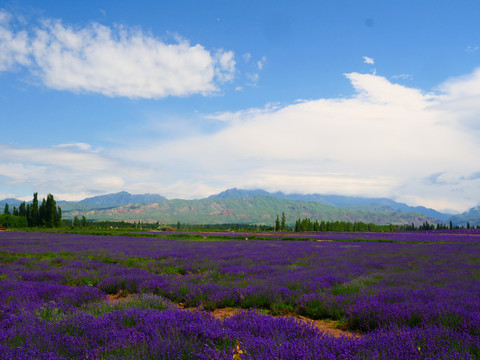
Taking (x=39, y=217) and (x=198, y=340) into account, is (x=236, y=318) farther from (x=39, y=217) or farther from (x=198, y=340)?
(x=39, y=217)

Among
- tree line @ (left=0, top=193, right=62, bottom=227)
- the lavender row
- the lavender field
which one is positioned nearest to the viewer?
the lavender row

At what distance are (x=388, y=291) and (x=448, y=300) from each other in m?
1.22

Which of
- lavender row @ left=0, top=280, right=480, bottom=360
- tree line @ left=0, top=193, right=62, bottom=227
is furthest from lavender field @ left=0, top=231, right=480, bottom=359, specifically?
tree line @ left=0, top=193, right=62, bottom=227

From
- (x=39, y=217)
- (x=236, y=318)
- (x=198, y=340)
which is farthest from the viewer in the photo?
(x=39, y=217)

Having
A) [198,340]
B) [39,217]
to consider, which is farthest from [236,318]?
[39,217]

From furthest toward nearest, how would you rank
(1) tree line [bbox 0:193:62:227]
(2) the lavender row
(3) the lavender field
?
(1) tree line [bbox 0:193:62:227] → (3) the lavender field → (2) the lavender row

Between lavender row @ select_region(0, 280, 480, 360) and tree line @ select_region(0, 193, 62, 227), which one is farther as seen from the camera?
tree line @ select_region(0, 193, 62, 227)

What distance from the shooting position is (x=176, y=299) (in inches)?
291

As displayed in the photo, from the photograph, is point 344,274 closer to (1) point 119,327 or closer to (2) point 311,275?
(2) point 311,275

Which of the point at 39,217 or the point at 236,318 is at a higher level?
the point at 236,318

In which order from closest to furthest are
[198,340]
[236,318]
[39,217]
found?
1. [198,340]
2. [236,318]
3. [39,217]

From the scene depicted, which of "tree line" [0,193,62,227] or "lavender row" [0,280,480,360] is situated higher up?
"lavender row" [0,280,480,360]

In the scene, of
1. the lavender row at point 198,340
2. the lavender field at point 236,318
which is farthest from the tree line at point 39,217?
the lavender row at point 198,340

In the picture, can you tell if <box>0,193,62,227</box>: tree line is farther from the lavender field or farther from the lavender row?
the lavender row
